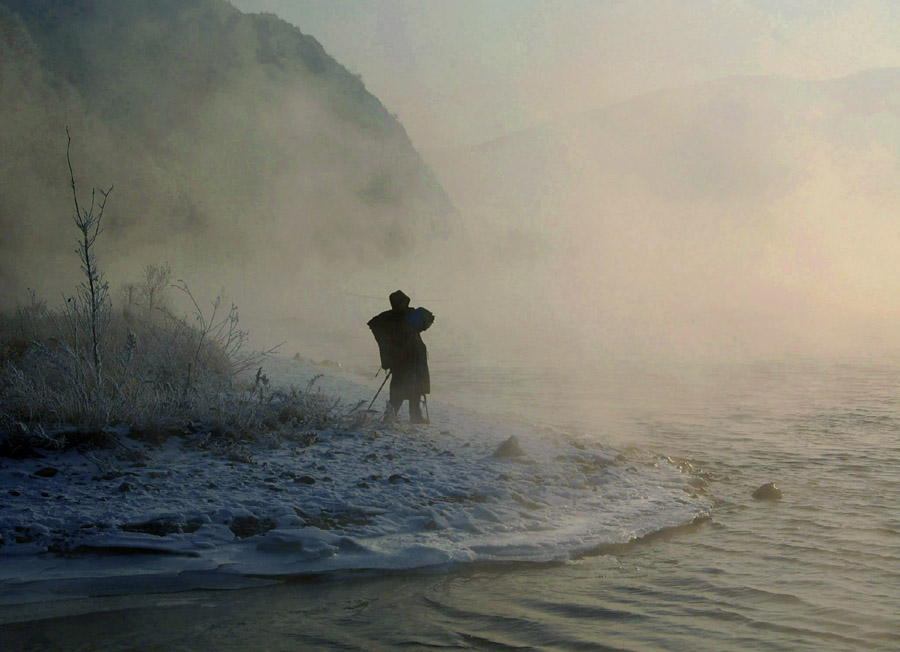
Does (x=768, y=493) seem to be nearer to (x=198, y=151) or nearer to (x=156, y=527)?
(x=156, y=527)

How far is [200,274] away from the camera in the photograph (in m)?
29.8

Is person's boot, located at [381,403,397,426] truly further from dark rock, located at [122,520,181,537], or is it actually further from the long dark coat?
dark rock, located at [122,520,181,537]

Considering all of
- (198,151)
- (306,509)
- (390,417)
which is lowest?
(306,509)

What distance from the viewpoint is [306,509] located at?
20.1ft

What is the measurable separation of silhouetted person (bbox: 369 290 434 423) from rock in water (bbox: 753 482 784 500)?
3.49 metres

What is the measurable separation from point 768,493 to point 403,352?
3.93 m

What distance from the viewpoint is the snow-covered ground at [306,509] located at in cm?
519

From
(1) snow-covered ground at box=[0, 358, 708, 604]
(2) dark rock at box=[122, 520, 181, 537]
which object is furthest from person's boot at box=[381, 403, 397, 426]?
(2) dark rock at box=[122, 520, 181, 537]

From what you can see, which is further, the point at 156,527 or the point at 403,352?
the point at 403,352

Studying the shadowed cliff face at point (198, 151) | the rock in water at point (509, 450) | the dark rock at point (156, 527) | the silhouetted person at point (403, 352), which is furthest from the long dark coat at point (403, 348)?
the shadowed cliff face at point (198, 151)

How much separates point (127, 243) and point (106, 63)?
436 inches

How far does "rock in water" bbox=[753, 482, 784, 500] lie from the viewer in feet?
24.6

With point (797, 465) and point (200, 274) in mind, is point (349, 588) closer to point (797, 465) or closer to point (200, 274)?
point (797, 465)

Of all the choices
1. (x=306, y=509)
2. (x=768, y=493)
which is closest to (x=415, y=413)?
(x=306, y=509)
